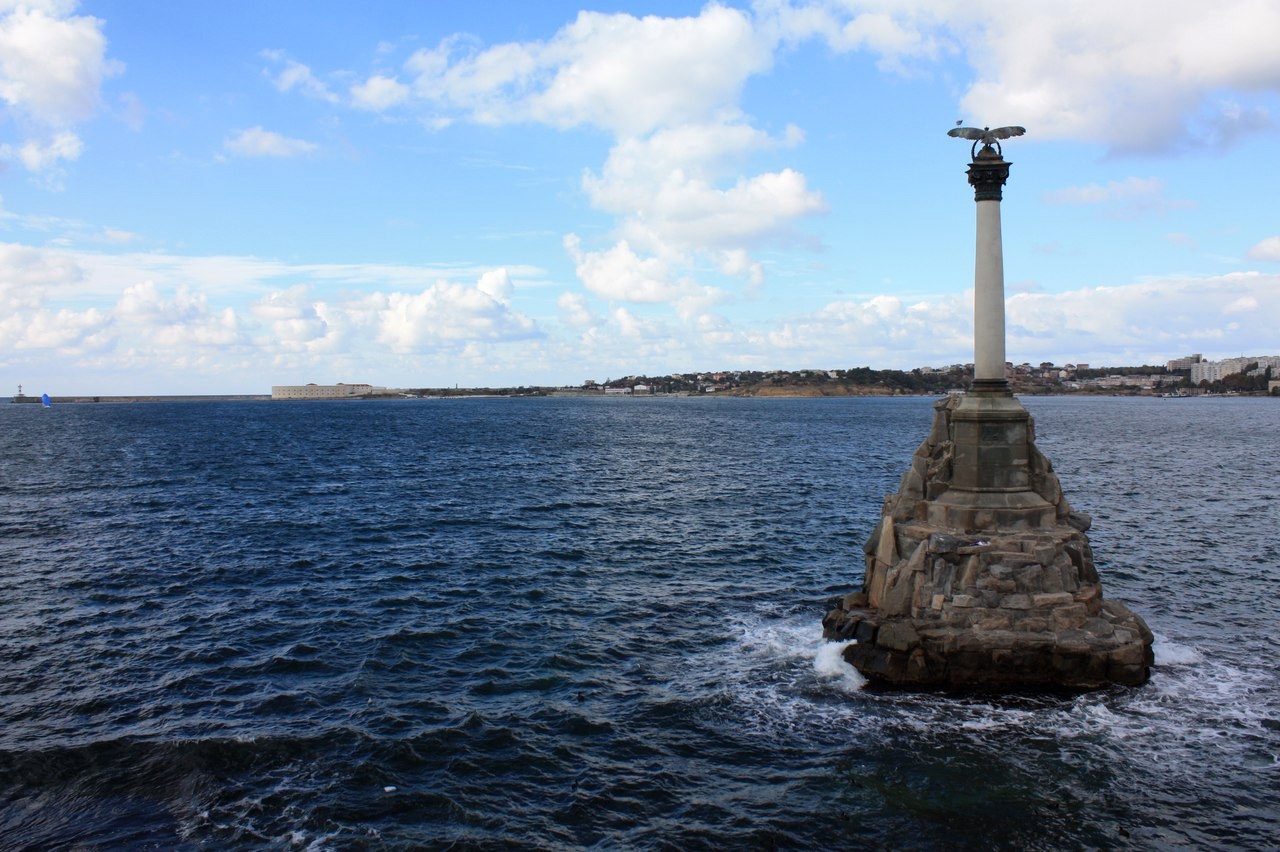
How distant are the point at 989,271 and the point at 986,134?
3.37 metres

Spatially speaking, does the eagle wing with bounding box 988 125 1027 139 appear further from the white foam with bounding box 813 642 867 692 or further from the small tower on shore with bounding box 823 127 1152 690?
the white foam with bounding box 813 642 867 692

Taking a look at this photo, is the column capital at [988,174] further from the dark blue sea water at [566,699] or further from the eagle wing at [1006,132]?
the dark blue sea water at [566,699]

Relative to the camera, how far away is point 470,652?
18.9 metres

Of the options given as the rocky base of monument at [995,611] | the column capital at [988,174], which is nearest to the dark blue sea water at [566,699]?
the rocky base of monument at [995,611]

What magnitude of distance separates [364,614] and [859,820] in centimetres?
1436

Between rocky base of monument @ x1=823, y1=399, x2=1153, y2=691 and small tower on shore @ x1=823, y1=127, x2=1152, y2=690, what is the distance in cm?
2

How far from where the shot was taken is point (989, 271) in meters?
19.8

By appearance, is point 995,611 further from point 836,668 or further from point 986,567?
point 836,668

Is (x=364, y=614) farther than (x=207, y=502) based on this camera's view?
No


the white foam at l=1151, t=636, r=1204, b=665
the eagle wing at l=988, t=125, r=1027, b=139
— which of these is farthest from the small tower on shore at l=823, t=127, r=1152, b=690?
the white foam at l=1151, t=636, r=1204, b=665

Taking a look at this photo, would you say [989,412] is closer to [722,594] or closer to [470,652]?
[722,594]

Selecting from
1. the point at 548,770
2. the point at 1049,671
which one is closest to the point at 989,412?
the point at 1049,671

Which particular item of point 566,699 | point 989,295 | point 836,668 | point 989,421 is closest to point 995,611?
point 836,668

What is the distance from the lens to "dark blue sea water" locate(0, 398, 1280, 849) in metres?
12.1
